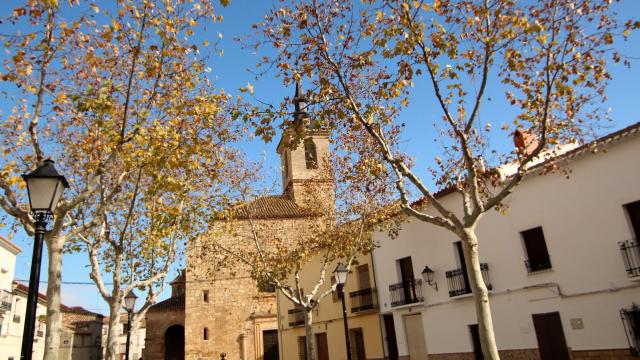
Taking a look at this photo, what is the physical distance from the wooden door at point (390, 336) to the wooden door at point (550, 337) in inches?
240

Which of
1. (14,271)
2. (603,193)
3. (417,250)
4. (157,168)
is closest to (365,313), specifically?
(417,250)

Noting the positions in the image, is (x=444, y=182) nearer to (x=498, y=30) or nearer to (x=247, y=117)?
(x=498, y=30)

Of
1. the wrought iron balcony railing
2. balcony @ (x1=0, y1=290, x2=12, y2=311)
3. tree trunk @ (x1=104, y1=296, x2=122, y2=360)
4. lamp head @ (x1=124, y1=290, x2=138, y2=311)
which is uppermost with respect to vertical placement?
balcony @ (x1=0, y1=290, x2=12, y2=311)

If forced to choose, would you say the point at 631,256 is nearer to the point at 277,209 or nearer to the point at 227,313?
the point at 227,313

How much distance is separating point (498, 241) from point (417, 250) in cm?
338

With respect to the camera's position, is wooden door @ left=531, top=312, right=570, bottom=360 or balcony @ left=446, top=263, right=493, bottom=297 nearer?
wooden door @ left=531, top=312, right=570, bottom=360

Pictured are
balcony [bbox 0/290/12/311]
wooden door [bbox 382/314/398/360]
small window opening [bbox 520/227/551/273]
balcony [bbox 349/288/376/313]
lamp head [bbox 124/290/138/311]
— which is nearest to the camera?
small window opening [bbox 520/227/551/273]

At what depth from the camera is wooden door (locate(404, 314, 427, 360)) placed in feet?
54.5

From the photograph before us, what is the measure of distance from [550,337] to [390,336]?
6.82 metres

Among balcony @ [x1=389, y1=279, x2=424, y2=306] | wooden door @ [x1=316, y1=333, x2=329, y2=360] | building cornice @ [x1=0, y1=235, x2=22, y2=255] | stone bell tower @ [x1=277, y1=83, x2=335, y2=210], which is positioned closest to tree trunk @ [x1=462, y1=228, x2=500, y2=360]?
stone bell tower @ [x1=277, y1=83, x2=335, y2=210]

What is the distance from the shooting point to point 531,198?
13.3 metres

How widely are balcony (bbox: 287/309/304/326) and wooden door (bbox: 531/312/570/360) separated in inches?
531

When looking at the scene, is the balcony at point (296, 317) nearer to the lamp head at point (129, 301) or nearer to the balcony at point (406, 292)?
the balcony at point (406, 292)

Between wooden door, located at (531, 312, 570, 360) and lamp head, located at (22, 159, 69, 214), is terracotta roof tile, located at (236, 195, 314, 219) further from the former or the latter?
lamp head, located at (22, 159, 69, 214)
